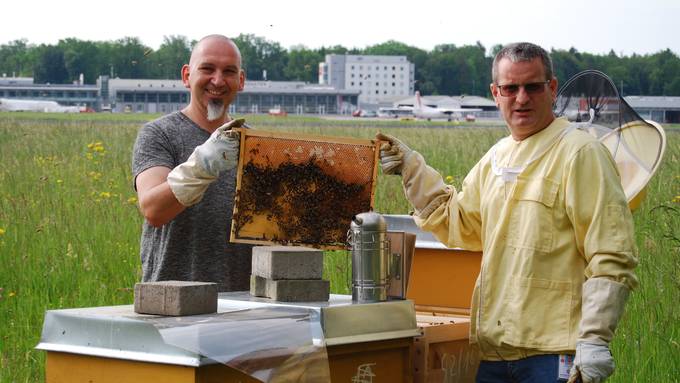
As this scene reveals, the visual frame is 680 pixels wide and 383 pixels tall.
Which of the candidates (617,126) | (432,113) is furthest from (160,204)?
(432,113)

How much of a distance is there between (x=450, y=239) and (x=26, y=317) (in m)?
4.04

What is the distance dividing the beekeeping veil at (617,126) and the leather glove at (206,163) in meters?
1.65

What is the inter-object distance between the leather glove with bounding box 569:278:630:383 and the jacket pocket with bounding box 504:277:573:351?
0.38 ft

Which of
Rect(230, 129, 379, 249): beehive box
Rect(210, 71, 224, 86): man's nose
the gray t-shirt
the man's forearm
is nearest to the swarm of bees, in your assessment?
Rect(230, 129, 379, 249): beehive box

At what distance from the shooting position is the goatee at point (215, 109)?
180 inches

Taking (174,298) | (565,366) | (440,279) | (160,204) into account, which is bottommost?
(565,366)

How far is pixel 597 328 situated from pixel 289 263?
1.16 m

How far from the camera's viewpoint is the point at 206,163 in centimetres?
389

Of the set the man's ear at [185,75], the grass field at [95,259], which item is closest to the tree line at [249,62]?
the grass field at [95,259]

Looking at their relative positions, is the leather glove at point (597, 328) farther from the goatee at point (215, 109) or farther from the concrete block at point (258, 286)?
the goatee at point (215, 109)

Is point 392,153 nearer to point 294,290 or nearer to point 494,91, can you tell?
point 494,91

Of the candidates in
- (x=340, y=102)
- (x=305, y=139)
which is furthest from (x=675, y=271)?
(x=340, y=102)

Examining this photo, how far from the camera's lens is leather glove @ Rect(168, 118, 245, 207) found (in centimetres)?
388

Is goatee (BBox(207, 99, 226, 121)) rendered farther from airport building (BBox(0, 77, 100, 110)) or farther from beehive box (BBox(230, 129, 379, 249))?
airport building (BBox(0, 77, 100, 110))
